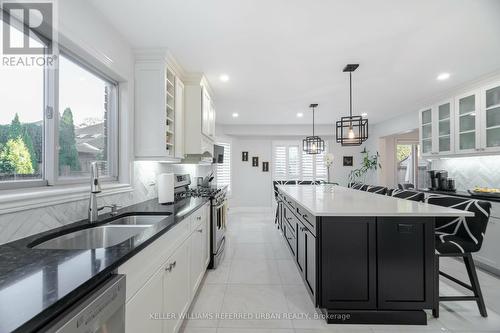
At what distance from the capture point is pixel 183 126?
3217 millimetres

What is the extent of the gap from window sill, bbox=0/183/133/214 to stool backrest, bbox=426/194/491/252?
3.29 meters

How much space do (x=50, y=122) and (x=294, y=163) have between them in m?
6.35

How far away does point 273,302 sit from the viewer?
2211 millimetres

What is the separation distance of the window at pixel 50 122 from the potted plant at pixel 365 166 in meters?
6.61

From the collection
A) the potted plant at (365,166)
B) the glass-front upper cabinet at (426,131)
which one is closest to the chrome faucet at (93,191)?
the glass-front upper cabinet at (426,131)

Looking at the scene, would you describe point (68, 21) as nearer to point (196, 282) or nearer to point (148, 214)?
point (148, 214)

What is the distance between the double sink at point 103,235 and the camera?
1.38m

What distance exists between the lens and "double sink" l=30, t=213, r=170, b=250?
1.38 meters

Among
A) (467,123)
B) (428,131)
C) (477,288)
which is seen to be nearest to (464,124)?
(467,123)

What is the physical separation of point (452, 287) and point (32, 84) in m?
4.21

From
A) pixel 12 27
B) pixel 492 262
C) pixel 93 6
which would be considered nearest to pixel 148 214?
pixel 12 27

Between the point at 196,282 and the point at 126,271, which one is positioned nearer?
the point at 126,271

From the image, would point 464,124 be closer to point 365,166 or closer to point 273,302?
point 365,166

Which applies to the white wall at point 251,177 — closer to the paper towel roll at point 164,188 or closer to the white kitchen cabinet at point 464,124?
the white kitchen cabinet at point 464,124
